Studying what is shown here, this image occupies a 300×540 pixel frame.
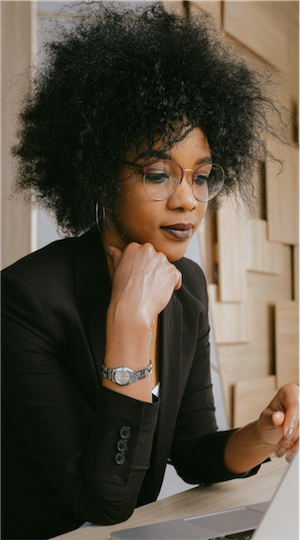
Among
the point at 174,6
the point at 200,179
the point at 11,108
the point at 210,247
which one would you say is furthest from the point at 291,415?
the point at 174,6

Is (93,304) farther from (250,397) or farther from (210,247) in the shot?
(250,397)

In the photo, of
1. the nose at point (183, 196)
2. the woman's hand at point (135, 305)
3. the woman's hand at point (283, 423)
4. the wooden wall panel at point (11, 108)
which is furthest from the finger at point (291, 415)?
the wooden wall panel at point (11, 108)

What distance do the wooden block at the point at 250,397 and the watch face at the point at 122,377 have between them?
5.55ft

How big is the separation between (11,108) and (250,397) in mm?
1662

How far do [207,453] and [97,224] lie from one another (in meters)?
0.49

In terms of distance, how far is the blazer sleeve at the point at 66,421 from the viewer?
79cm

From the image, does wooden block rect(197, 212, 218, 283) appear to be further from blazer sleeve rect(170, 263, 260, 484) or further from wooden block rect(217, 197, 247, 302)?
blazer sleeve rect(170, 263, 260, 484)

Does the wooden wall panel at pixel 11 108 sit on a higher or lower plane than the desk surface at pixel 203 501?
higher

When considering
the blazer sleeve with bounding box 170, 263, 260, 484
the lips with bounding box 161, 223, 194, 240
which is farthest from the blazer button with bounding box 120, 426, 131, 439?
the lips with bounding box 161, 223, 194, 240

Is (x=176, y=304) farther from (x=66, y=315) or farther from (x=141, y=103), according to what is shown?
(x=141, y=103)

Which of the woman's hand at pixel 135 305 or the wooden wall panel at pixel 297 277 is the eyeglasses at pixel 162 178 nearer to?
the woman's hand at pixel 135 305

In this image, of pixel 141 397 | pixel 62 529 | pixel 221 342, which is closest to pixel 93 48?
pixel 141 397

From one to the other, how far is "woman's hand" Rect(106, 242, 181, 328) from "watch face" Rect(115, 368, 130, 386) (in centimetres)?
9

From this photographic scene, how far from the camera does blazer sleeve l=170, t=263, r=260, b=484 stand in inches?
38.2
